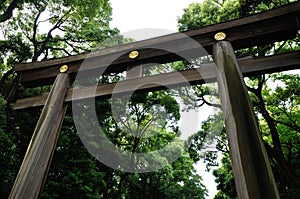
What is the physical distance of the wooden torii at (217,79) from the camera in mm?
2162

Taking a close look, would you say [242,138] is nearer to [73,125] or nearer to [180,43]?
[180,43]

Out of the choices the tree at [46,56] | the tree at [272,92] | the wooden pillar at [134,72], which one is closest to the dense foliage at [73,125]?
the tree at [46,56]

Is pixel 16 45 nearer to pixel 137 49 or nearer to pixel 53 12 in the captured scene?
pixel 53 12

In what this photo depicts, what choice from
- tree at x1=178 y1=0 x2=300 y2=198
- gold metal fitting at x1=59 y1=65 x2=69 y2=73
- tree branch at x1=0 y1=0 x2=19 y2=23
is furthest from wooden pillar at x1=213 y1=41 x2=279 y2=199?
tree branch at x1=0 y1=0 x2=19 y2=23

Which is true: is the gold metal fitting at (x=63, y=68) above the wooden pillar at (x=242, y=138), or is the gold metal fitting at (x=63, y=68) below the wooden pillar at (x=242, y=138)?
above

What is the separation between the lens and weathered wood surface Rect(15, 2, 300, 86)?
10.3 ft

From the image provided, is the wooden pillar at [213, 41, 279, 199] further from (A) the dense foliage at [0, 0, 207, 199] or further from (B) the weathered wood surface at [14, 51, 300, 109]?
(A) the dense foliage at [0, 0, 207, 199]

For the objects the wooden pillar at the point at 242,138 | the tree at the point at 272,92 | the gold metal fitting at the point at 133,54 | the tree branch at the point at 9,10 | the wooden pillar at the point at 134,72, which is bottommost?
the wooden pillar at the point at 242,138

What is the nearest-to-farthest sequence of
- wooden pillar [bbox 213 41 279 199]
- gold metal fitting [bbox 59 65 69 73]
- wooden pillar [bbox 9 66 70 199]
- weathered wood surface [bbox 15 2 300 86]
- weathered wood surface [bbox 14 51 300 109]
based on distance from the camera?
wooden pillar [bbox 213 41 279 199] → wooden pillar [bbox 9 66 70 199] → weathered wood surface [bbox 14 51 300 109] → weathered wood surface [bbox 15 2 300 86] → gold metal fitting [bbox 59 65 69 73]

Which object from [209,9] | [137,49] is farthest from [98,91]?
[209,9]

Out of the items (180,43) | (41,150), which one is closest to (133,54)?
(180,43)

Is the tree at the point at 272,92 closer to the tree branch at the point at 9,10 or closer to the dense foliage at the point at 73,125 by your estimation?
the dense foliage at the point at 73,125

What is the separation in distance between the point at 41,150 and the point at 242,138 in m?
2.52

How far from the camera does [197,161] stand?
14078mm
